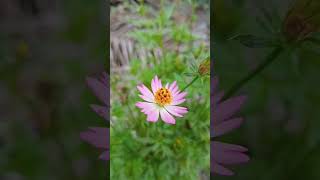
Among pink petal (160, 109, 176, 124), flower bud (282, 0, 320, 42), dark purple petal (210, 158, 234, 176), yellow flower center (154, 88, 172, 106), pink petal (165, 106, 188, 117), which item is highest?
flower bud (282, 0, 320, 42)

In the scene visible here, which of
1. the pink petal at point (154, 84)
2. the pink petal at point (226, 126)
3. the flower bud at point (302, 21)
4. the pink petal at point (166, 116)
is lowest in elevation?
the pink petal at point (226, 126)

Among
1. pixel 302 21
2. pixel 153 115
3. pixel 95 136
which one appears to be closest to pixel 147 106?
pixel 153 115

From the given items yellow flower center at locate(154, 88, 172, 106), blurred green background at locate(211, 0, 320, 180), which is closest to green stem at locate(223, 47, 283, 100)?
blurred green background at locate(211, 0, 320, 180)

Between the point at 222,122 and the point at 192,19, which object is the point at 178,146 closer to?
the point at 222,122

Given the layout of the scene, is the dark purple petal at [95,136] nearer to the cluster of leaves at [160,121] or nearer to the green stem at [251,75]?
the cluster of leaves at [160,121]

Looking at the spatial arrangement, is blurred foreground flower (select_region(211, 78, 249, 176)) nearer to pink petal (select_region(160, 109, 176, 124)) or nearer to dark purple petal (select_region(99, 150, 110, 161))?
pink petal (select_region(160, 109, 176, 124))

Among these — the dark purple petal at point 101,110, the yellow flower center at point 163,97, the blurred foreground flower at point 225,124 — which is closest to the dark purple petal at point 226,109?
the blurred foreground flower at point 225,124

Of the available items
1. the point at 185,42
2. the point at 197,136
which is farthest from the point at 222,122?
the point at 185,42
